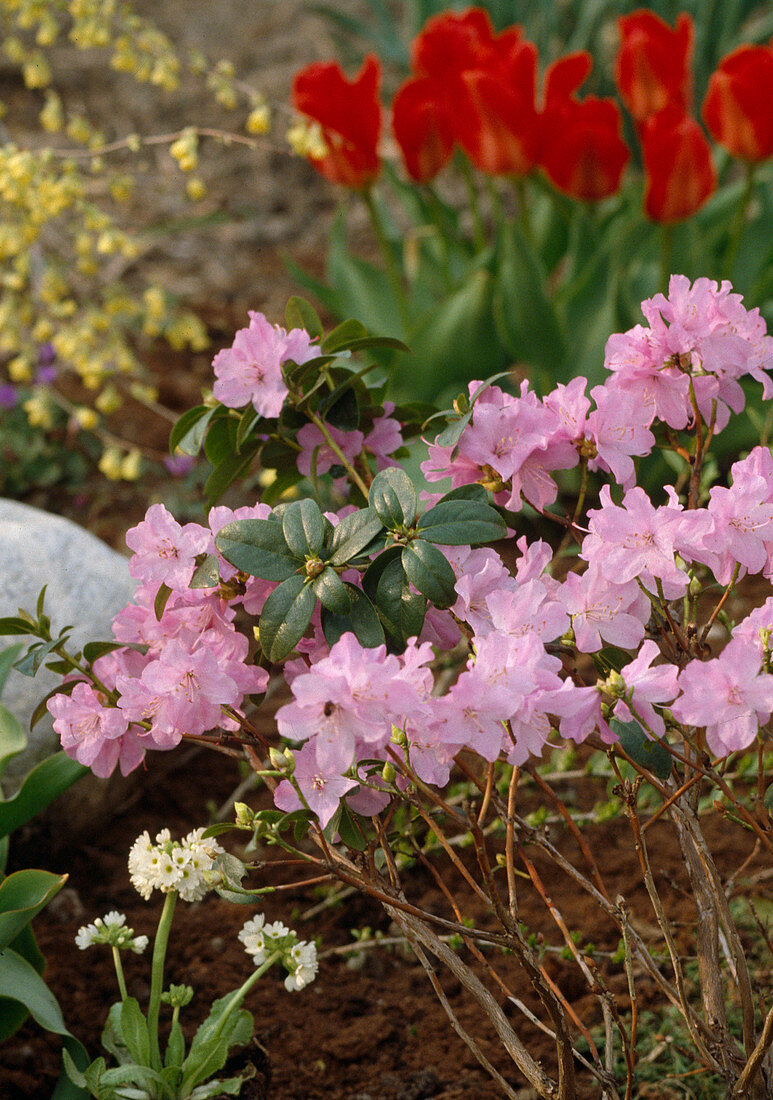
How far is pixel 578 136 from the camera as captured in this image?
6.40ft

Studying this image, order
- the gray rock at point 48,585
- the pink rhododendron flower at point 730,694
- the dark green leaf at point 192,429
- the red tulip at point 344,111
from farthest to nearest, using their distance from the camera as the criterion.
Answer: the red tulip at point 344,111 < the gray rock at point 48,585 < the dark green leaf at point 192,429 < the pink rhododendron flower at point 730,694

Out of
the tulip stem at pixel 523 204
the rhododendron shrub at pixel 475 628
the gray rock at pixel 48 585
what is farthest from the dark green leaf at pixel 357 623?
the tulip stem at pixel 523 204

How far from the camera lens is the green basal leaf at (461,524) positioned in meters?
0.81

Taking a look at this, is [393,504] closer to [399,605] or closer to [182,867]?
[399,605]

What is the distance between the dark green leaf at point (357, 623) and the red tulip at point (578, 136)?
4.72 ft

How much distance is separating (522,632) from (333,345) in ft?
1.40

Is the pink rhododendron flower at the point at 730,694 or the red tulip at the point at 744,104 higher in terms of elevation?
the red tulip at the point at 744,104

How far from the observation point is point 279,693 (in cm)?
193

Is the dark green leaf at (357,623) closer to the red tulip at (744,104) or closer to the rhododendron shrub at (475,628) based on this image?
the rhododendron shrub at (475,628)

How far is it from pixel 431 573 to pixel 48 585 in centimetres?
89

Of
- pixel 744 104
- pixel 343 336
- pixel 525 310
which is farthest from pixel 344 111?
pixel 343 336

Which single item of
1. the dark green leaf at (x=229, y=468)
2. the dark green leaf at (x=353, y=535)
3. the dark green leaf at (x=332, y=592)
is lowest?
the dark green leaf at (x=229, y=468)

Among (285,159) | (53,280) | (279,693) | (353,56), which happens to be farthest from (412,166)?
(285,159)

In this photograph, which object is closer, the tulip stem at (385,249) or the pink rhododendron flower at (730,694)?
the pink rhododendron flower at (730,694)
